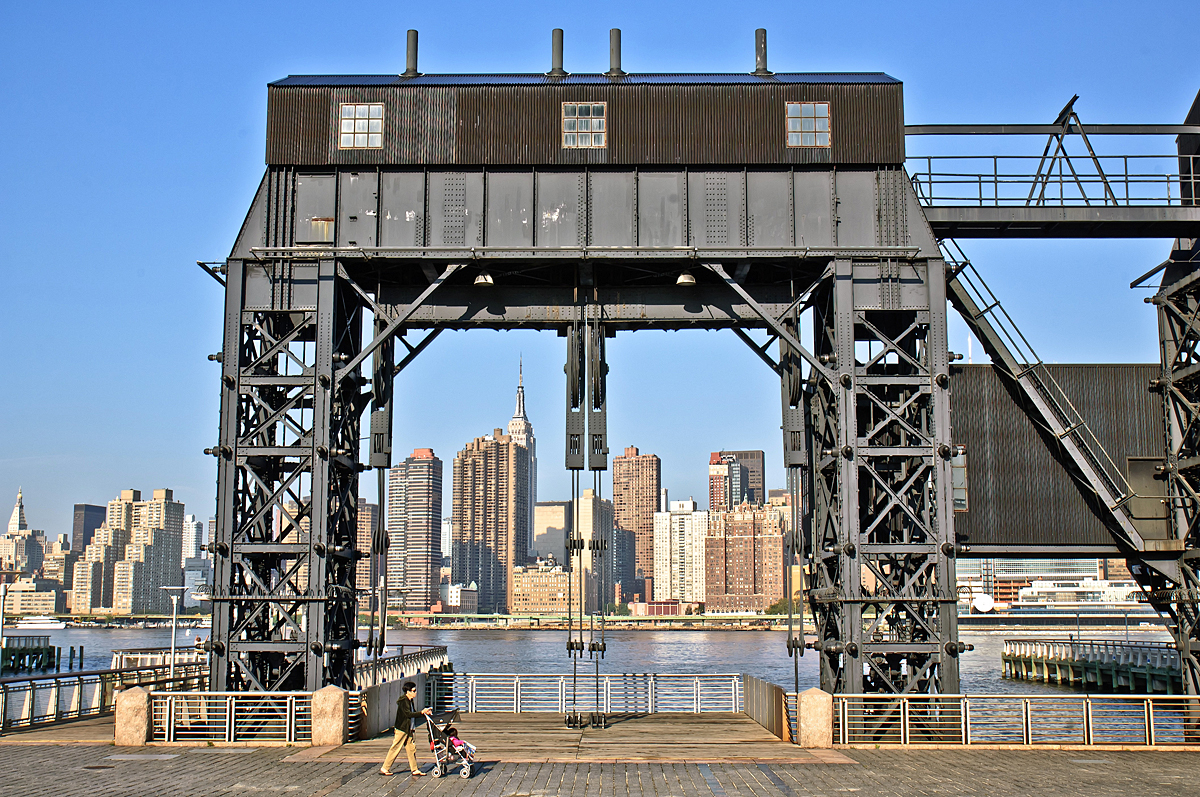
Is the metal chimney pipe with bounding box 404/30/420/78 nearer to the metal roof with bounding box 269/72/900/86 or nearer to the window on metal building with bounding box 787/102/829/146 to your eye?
the metal roof with bounding box 269/72/900/86

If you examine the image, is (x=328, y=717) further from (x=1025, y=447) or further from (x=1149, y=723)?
(x=1025, y=447)

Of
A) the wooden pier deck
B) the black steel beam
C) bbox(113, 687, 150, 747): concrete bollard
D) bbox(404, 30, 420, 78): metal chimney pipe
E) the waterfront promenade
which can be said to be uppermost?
bbox(404, 30, 420, 78): metal chimney pipe

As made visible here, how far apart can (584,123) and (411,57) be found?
17.0 ft

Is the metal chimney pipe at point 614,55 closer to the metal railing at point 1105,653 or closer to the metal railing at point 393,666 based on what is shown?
the metal railing at point 393,666

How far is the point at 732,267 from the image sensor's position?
93.1ft

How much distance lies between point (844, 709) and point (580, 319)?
11245mm

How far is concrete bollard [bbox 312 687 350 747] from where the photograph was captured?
24.0 meters

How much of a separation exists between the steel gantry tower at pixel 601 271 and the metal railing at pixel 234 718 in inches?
46.1

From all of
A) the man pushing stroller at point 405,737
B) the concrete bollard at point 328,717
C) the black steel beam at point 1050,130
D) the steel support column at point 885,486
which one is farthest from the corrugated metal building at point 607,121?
the man pushing stroller at point 405,737

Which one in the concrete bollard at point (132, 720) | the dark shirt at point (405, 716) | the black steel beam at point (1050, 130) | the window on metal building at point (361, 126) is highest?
the black steel beam at point (1050, 130)

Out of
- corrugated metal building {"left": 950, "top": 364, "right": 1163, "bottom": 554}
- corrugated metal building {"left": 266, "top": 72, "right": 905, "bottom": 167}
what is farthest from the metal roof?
corrugated metal building {"left": 950, "top": 364, "right": 1163, "bottom": 554}

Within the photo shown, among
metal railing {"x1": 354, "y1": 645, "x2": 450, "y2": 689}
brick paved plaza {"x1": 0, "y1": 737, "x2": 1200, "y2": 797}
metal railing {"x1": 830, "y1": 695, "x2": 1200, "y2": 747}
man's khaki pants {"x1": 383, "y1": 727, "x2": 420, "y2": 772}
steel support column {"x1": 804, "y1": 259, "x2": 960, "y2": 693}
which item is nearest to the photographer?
brick paved plaza {"x1": 0, "y1": 737, "x2": 1200, "y2": 797}

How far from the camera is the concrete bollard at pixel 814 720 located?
78.3 feet

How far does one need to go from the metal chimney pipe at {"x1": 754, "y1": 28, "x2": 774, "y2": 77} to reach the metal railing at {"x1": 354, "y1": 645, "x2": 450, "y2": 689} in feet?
60.6
